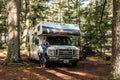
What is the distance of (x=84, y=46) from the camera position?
27062mm

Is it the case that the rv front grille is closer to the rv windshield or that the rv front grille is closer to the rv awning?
the rv windshield

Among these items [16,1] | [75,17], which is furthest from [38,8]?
[16,1]

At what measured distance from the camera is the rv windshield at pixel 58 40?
17.7 m

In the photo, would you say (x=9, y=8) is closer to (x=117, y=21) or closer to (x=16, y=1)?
(x=16, y=1)

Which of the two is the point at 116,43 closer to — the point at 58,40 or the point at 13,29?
the point at 58,40

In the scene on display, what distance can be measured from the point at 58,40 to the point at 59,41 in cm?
9

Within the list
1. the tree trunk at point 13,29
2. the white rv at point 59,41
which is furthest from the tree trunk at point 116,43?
the tree trunk at point 13,29

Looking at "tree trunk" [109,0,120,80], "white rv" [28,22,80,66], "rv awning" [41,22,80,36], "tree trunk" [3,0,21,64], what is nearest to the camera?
"tree trunk" [109,0,120,80]

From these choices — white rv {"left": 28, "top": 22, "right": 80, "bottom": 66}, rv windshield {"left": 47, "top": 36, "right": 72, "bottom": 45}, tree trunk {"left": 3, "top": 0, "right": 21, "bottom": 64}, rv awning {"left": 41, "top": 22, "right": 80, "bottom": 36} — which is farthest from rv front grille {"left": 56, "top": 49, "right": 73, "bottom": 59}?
tree trunk {"left": 3, "top": 0, "right": 21, "bottom": 64}

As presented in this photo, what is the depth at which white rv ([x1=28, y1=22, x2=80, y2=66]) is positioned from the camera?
54.6 ft

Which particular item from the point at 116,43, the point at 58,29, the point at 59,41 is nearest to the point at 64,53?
the point at 59,41

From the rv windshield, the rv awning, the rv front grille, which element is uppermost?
the rv awning

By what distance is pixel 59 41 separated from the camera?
17.9 meters

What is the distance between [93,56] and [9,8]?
439 inches
